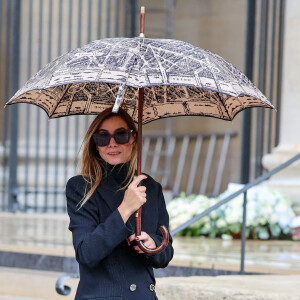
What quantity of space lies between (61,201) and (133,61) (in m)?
8.13

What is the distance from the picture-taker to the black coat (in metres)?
3.02

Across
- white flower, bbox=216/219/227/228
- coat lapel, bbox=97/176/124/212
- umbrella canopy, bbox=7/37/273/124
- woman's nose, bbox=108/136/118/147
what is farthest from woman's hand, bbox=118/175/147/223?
white flower, bbox=216/219/227/228

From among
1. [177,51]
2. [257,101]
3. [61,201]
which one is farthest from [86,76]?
[61,201]

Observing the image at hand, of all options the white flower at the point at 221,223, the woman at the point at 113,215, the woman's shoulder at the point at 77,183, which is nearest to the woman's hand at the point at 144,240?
the woman at the point at 113,215

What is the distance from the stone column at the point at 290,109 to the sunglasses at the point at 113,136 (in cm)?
538

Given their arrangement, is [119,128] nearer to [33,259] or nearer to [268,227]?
[33,259]

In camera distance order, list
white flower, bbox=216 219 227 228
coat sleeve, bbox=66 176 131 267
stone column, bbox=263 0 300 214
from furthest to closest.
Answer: stone column, bbox=263 0 300 214 → white flower, bbox=216 219 227 228 → coat sleeve, bbox=66 176 131 267

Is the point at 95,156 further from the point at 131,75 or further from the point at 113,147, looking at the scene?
the point at 131,75

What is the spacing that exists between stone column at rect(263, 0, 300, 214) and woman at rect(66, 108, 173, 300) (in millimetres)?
5345

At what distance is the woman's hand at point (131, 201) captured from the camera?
3.06m

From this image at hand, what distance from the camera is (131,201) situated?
10.0 ft

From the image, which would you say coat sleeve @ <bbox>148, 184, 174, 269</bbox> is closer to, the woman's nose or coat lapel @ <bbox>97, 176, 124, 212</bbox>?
coat lapel @ <bbox>97, 176, 124, 212</bbox>

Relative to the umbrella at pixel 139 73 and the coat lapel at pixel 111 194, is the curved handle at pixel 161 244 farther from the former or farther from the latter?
the coat lapel at pixel 111 194

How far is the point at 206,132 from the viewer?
14250 millimetres
